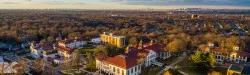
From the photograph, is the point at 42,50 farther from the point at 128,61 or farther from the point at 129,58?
the point at 128,61

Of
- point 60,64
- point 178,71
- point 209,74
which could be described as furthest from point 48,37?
point 209,74

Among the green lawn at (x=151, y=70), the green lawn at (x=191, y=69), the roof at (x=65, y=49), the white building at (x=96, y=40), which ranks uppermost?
the roof at (x=65, y=49)

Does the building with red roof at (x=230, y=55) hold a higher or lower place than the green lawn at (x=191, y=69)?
higher

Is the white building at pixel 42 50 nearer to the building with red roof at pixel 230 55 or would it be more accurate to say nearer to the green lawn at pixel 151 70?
the green lawn at pixel 151 70

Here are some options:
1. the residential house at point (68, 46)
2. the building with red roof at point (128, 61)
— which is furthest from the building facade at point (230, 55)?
the residential house at point (68, 46)

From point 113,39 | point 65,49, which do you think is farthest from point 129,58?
point 113,39

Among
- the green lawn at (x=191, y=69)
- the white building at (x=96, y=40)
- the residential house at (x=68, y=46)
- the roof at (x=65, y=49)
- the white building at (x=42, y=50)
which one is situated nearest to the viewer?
the green lawn at (x=191, y=69)

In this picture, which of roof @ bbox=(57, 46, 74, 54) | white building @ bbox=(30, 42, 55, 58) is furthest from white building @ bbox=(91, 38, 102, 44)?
roof @ bbox=(57, 46, 74, 54)

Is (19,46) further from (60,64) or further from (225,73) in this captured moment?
(225,73)

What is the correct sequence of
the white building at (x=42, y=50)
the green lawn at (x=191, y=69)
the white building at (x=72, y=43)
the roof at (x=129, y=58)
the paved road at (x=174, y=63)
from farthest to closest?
1. the white building at (x=72, y=43)
2. the white building at (x=42, y=50)
3. the paved road at (x=174, y=63)
4. the green lawn at (x=191, y=69)
5. the roof at (x=129, y=58)
